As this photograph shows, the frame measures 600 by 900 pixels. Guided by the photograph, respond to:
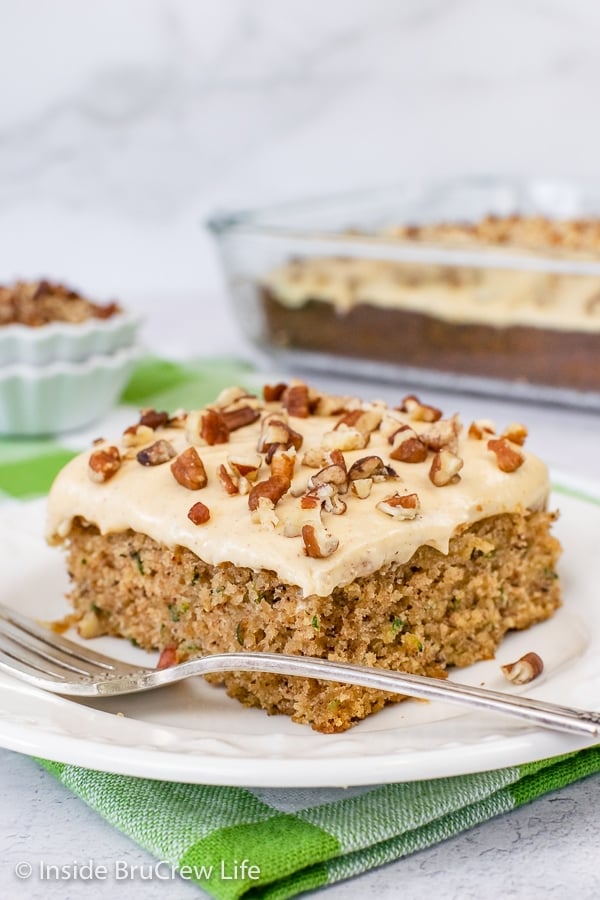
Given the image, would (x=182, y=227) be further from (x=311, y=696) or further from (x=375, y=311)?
(x=311, y=696)

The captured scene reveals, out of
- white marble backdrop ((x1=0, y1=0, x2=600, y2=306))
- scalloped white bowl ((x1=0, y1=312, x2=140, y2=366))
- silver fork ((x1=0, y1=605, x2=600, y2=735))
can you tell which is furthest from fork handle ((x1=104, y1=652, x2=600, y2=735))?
white marble backdrop ((x1=0, y1=0, x2=600, y2=306))

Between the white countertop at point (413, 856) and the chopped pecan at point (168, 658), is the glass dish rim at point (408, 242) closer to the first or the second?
the chopped pecan at point (168, 658)

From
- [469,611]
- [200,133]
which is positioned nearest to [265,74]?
[200,133]

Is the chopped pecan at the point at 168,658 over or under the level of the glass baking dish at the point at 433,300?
over

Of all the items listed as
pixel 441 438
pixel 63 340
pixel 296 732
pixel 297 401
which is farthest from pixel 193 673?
pixel 63 340

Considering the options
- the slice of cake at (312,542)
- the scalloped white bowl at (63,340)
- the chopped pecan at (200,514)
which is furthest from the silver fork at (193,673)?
the scalloped white bowl at (63,340)

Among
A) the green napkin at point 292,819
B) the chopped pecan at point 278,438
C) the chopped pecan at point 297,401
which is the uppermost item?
the chopped pecan at point 278,438

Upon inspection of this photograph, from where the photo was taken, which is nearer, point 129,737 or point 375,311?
point 129,737

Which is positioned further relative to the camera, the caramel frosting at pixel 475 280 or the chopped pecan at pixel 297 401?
the caramel frosting at pixel 475 280
